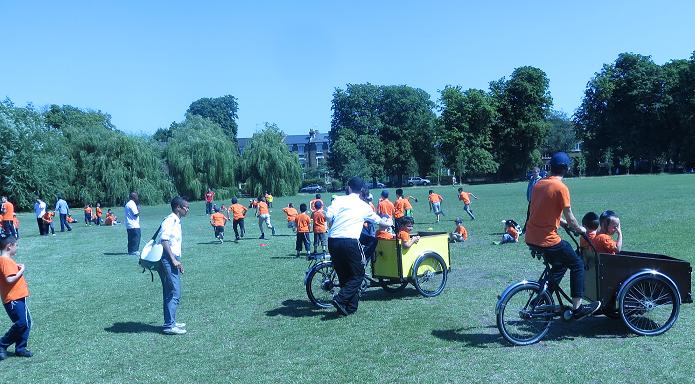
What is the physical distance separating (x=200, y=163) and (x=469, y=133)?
3864cm

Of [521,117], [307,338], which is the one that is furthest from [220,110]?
[307,338]

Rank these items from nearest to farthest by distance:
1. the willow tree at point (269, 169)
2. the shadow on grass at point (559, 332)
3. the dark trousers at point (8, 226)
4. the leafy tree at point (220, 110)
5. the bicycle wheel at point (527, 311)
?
the bicycle wheel at point (527, 311) < the shadow on grass at point (559, 332) < the dark trousers at point (8, 226) < the willow tree at point (269, 169) < the leafy tree at point (220, 110)

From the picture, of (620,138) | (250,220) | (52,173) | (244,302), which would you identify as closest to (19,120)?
(52,173)

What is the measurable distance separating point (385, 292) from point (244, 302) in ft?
8.16

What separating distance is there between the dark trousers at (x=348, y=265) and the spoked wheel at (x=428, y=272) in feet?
4.35

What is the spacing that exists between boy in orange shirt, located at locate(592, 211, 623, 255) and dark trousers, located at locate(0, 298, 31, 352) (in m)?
7.26

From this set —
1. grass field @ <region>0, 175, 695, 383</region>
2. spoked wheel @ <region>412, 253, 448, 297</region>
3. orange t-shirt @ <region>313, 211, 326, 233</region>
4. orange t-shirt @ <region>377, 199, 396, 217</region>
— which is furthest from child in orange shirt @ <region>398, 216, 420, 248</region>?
orange t-shirt @ <region>377, 199, 396, 217</region>

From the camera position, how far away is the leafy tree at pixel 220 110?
10469 centimetres

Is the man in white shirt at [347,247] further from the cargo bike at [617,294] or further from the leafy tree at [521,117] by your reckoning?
the leafy tree at [521,117]

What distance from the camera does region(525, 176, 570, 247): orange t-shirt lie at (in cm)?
631

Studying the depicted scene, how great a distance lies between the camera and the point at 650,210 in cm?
2334

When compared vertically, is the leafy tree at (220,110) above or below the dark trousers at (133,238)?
above

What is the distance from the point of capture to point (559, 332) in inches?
279

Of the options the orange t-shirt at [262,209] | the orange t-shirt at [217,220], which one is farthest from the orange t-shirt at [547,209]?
the orange t-shirt at [262,209]
